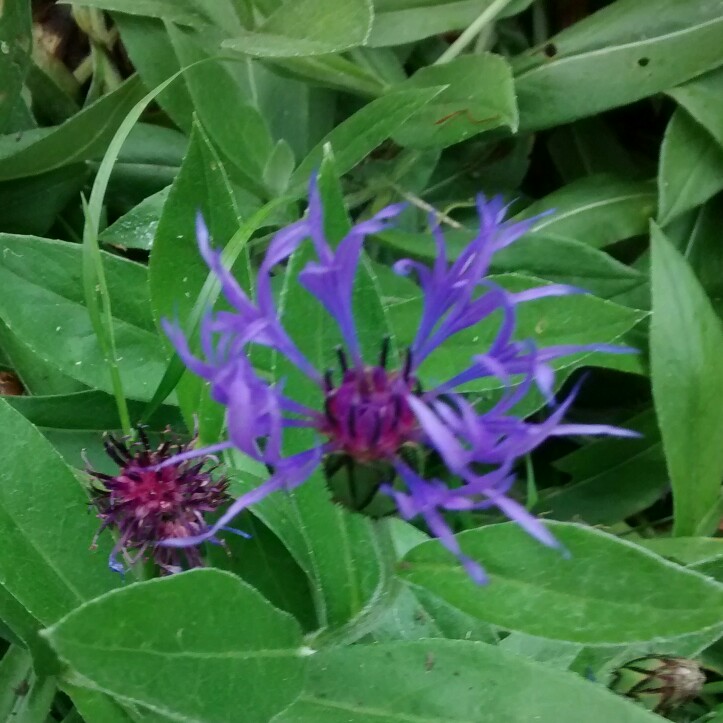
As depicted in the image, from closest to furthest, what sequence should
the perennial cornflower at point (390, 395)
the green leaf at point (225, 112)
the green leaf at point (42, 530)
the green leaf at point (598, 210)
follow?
the perennial cornflower at point (390, 395) < the green leaf at point (42, 530) < the green leaf at point (225, 112) < the green leaf at point (598, 210)

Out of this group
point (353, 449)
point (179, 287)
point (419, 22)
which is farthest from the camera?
point (419, 22)

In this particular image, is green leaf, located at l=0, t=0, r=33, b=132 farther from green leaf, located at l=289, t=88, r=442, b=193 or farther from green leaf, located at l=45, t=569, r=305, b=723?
green leaf, located at l=45, t=569, r=305, b=723

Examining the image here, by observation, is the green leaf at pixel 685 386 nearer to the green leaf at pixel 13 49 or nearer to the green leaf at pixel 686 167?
the green leaf at pixel 686 167

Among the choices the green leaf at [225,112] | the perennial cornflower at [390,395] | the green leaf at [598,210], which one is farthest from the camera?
the green leaf at [598,210]

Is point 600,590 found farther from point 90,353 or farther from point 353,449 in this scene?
→ point 90,353

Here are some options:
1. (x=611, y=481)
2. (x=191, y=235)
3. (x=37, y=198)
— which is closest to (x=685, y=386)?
(x=611, y=481)

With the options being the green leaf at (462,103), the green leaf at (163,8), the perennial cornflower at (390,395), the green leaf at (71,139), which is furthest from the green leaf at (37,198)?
the perennial cornflower at (390,395)

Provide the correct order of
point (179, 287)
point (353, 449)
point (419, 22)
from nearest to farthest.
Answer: point (353, 449)
point (179, 287)
point (419, 22)

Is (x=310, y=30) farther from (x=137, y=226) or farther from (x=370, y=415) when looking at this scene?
(x=370, y=415)

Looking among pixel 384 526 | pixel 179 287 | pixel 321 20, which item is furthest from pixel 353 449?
pixel 321 20
